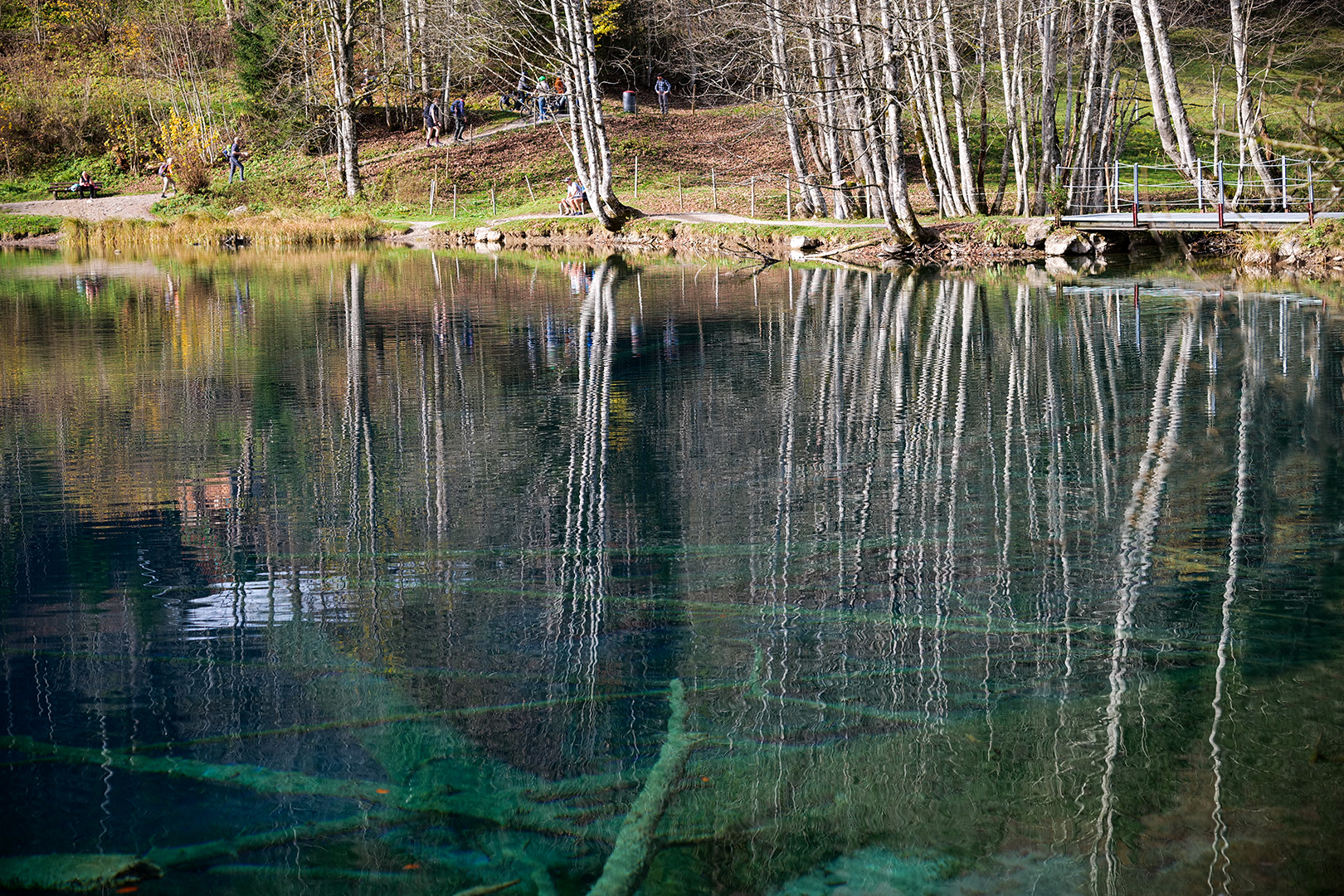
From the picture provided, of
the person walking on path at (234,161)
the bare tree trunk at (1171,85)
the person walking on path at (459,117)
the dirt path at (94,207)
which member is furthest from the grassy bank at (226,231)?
the bare tree trunk at (1171,85)

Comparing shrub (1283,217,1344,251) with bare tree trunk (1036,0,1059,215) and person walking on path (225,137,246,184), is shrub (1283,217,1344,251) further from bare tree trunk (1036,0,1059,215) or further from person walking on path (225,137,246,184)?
person walking on path (225,137,246,184)

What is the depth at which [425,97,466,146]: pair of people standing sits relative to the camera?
47.0 metres

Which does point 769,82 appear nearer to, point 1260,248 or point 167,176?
point 1260,248

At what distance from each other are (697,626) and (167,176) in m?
47.0

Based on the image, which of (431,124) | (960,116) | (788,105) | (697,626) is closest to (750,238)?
(788,105)

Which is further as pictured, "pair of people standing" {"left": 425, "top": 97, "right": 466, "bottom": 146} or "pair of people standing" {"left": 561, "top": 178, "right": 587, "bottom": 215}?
"pair of people standing" {"left": 425, "top": 97, "right": 466, "bottom": 146}

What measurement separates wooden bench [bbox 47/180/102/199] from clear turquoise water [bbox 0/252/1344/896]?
39167mm

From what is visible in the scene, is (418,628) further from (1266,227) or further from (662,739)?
(1266,227)

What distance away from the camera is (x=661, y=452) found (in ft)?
33.4

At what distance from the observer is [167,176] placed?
48062 mm

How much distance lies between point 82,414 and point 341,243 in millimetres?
28004

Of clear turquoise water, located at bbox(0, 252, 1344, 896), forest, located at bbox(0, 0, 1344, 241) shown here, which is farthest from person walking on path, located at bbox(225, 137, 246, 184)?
clear turquoise water, located at bbox(0, 252, 1344, 896)

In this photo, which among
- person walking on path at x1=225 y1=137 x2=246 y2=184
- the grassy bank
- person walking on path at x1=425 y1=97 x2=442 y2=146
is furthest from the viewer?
person walking on path at x1=425 y1=97 x2=442 y2=146

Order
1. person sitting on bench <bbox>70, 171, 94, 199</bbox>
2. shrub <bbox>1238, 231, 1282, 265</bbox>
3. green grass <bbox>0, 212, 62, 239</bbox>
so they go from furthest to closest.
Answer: person sitting on bench <bbox>70, 171, 94, 199</bbox> < green grass <bbox>0, 212, 62, 239</bbox> < shrub <bbox>1238, 231, 1282, 265</bbox>
